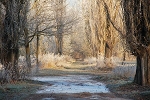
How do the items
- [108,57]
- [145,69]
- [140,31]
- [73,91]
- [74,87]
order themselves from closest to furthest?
[73,91]
[140,31]
[145,69]
[74,87]
[108,57]

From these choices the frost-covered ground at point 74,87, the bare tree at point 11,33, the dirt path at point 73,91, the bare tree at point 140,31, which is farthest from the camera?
the bare tree at point 11,33

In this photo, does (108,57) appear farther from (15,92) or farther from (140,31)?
(15,92)

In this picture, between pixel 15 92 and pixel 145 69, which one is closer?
pixel 15 92

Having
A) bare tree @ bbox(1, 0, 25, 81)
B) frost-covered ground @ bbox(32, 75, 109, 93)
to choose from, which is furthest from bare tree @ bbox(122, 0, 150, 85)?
Answer: bare tree @ bbox(1, 0, 25, 81)

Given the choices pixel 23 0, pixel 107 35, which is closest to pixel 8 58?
pixel 23 0

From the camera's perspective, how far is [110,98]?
13.5 m

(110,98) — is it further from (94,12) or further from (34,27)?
(94,12)

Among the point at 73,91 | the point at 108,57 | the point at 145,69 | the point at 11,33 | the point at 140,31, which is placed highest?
the point at 11,33

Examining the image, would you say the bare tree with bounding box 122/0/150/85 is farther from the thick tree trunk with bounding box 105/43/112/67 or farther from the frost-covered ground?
the thick tree trunk with bounding box 105/43/112/67

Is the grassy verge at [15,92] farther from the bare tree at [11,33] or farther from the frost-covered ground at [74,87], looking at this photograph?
the bare tree at [11,33]

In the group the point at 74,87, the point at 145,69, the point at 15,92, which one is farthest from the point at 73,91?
the point at 145,69

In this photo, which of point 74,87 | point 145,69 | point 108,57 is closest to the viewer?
point 145,69

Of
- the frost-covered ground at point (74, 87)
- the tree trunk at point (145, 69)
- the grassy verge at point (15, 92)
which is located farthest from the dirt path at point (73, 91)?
the tree trunk at point (145, 69)

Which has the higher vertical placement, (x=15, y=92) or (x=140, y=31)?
(x=140, y=31)
